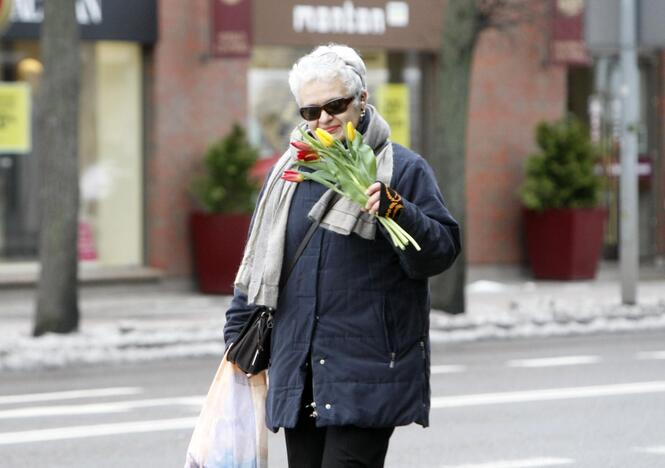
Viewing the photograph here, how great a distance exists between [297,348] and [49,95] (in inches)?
367

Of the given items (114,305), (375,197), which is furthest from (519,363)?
(375,197)

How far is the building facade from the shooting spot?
1722cm

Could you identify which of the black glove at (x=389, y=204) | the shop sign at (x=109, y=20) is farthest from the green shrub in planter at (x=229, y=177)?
the black glove at (x=389, y=204)


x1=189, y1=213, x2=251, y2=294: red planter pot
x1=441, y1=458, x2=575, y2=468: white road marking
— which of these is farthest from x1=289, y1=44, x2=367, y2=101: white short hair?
x1=189, y1=213, x2=251, y2=294: red planter pot

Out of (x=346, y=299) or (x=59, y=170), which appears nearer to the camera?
(x=346, y=299)

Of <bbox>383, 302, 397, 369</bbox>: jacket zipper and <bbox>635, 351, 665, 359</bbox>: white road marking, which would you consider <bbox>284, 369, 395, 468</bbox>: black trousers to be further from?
<bbox>635, 351, 665, 359</bbox>: white road marking

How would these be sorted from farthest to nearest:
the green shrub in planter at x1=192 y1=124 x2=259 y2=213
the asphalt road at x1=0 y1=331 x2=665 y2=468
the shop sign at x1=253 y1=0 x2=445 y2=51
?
1. the shop sign at x1=253 y1=0 x2=445 y2=51
2. the green shrub in planter at x1=192 y1=124 x2=259 y2=213
3. the asphalt road at x1=0 y1=331 x2=665 y2=468

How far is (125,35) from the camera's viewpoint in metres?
17.5

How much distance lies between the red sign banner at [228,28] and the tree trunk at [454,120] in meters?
3.00

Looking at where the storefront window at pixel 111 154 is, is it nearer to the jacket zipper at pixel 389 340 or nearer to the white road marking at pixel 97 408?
the white road marking at pixel 97 408

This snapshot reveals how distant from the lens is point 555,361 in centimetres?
1254

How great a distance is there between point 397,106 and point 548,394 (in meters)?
9.27

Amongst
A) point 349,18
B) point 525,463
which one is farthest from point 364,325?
point 349,18

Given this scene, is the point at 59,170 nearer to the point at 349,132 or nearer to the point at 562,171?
the point at 562,171
